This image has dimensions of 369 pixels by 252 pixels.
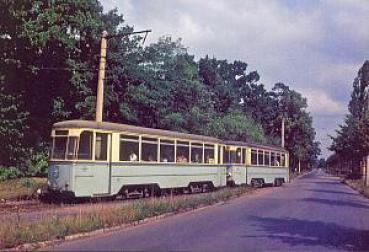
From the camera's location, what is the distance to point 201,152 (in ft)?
96.1

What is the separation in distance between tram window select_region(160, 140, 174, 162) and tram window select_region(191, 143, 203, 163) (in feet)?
7.42

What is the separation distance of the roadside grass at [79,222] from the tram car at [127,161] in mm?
3037

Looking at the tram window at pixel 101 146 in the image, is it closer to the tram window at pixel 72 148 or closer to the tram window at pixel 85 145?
the tram window at pixel 85 145

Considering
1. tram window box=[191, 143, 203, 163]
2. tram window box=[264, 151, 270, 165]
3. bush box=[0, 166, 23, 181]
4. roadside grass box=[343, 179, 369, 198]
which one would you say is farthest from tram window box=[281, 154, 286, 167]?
bush box=[0, 166, 23, 181]

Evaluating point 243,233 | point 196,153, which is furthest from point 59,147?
point 243,233

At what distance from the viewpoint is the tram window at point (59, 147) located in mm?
20953

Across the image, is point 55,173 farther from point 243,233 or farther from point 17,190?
point 243,233

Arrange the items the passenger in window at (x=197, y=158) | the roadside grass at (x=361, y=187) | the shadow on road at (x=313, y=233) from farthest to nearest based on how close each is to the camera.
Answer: the roadside grass at (x=361, y=187)
the passenger in window at (x=197, y=158)
the shadow on road at (x=313, y=233)

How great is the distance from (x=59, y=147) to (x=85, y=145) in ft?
3.32

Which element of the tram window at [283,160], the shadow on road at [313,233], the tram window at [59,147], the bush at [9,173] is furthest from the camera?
the tram window at [283,160]

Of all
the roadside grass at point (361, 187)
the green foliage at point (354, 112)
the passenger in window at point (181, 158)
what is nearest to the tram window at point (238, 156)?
the roadside grass at point (361, 187)

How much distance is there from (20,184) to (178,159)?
7486mm

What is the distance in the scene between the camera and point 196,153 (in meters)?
28.6

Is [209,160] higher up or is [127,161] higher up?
[209,160]
